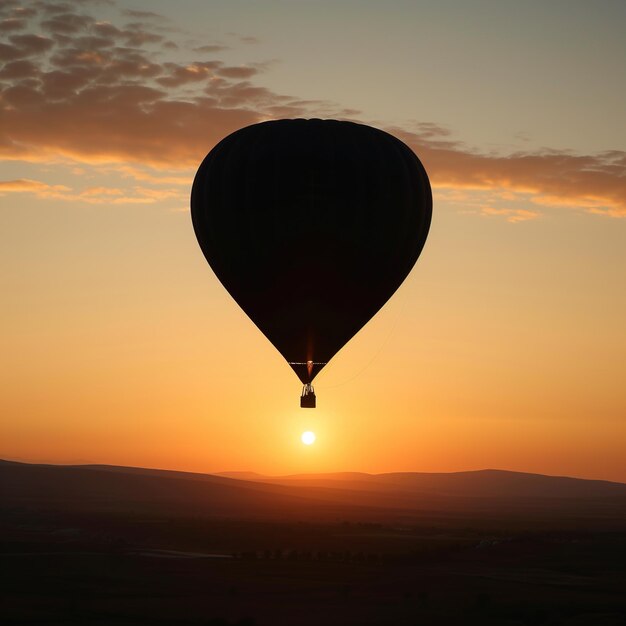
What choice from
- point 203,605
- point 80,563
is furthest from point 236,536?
point 203,605

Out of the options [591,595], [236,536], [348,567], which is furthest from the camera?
[236,536]

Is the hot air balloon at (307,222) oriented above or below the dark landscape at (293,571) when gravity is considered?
above

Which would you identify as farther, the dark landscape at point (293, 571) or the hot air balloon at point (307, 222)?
the dark landscape at point (293, 571)

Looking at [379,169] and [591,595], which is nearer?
[379,169]

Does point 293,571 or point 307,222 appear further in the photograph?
point 293,571

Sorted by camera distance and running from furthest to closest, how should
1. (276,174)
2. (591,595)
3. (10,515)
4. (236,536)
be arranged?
(10,515) → (236,536) → (591,595) → (276,174)

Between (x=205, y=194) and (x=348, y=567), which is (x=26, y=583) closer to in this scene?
(x=348, y=567)

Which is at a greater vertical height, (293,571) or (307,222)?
(307,222)

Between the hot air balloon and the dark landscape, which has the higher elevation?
the hot air balloon
